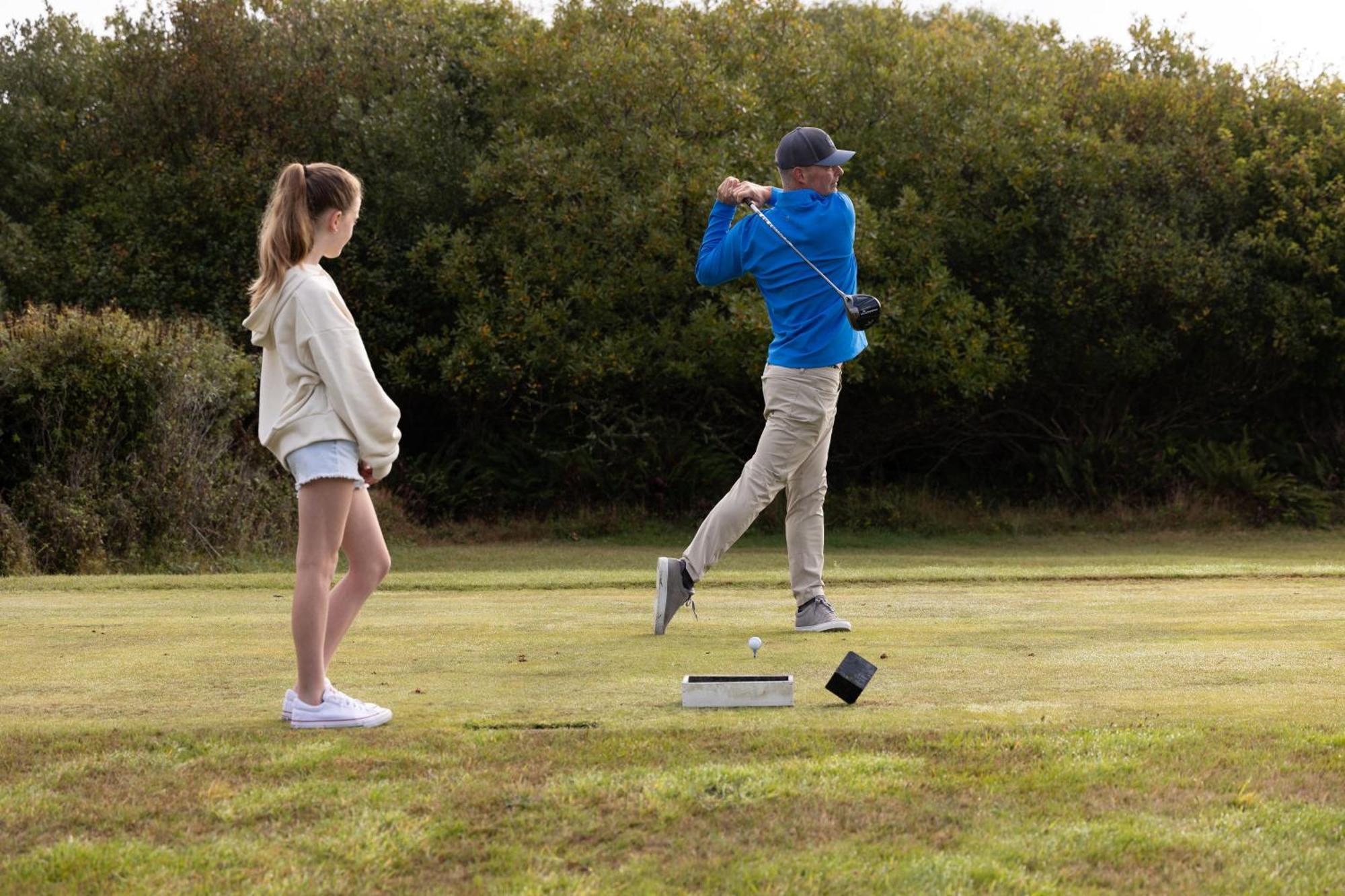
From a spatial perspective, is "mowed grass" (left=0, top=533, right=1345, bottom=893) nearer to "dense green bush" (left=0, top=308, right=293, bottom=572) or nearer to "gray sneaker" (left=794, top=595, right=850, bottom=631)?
"gray sneaker" (left=794, top=595, right=850, bottom=631)

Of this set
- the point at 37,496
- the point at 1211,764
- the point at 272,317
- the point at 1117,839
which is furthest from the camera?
the point at 37,496

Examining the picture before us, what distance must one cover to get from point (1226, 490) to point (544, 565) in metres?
11.0

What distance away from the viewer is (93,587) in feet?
37.0

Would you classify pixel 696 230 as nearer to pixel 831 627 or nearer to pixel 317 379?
pixel 831 627

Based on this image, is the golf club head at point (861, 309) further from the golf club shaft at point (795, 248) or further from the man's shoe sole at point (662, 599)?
the man's shoe sole at point (662, 599)

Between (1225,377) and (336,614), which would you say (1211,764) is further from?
(1225,377)

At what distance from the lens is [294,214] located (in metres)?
5.09

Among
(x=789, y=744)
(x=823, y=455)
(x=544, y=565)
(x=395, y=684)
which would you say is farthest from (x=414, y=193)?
(x=789, y=744)

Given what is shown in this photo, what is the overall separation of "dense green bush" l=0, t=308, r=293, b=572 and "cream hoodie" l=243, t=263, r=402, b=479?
34.1 ft

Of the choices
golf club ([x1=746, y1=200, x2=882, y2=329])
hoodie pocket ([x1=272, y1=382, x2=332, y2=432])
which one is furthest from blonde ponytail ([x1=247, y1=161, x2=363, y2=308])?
golf club ([x1=746, y1=200, x2=882, y2=329])

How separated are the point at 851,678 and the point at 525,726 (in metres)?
1.11

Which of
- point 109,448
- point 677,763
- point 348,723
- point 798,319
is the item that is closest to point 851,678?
point 677,763

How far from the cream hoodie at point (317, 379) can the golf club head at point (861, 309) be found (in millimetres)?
3129

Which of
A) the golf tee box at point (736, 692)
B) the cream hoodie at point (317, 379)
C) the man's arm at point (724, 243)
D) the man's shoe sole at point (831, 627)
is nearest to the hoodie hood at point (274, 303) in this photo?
the cream hoodie at point (317, 379)
